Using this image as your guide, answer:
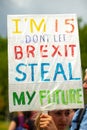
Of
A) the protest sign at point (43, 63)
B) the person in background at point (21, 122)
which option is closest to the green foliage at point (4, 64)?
the person in background at point (21, 122)

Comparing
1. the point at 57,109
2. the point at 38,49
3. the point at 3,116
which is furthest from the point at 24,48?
the point at 3,116

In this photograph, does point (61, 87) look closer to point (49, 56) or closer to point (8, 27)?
point (49, 56)

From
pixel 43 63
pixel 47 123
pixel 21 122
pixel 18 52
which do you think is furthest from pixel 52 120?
pixel 21 122

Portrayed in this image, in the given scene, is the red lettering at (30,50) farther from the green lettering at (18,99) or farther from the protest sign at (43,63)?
the green lettering at (18,99)

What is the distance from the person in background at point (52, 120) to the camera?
7.01 metres

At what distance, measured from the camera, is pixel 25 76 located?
7824mm

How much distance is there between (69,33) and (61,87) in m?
0.68

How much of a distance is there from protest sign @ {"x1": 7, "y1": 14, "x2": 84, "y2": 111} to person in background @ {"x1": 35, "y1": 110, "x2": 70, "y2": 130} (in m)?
0.22

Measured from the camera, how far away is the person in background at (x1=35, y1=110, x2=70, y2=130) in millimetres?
7008

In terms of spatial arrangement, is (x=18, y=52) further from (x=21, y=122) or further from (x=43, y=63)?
(x=21, y=122)

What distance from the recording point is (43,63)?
7.86 meters

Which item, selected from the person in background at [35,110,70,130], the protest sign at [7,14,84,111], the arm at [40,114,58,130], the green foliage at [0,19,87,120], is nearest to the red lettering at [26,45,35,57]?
the protest sign at [7,14,84,111]

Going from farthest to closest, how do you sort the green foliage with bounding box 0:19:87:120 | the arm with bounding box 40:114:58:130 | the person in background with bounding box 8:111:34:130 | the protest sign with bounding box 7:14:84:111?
the green foliage with bounding box 0:19:87:120
the person in background with bounding box 8:111:34:130
the protest sign with bounding box 7:14:84:111
the arm with bounding box 40:114:58:130

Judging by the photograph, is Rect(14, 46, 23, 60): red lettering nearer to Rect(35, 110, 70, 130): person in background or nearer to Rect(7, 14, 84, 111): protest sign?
Rect(7, 14, 84, 111): protest sign
